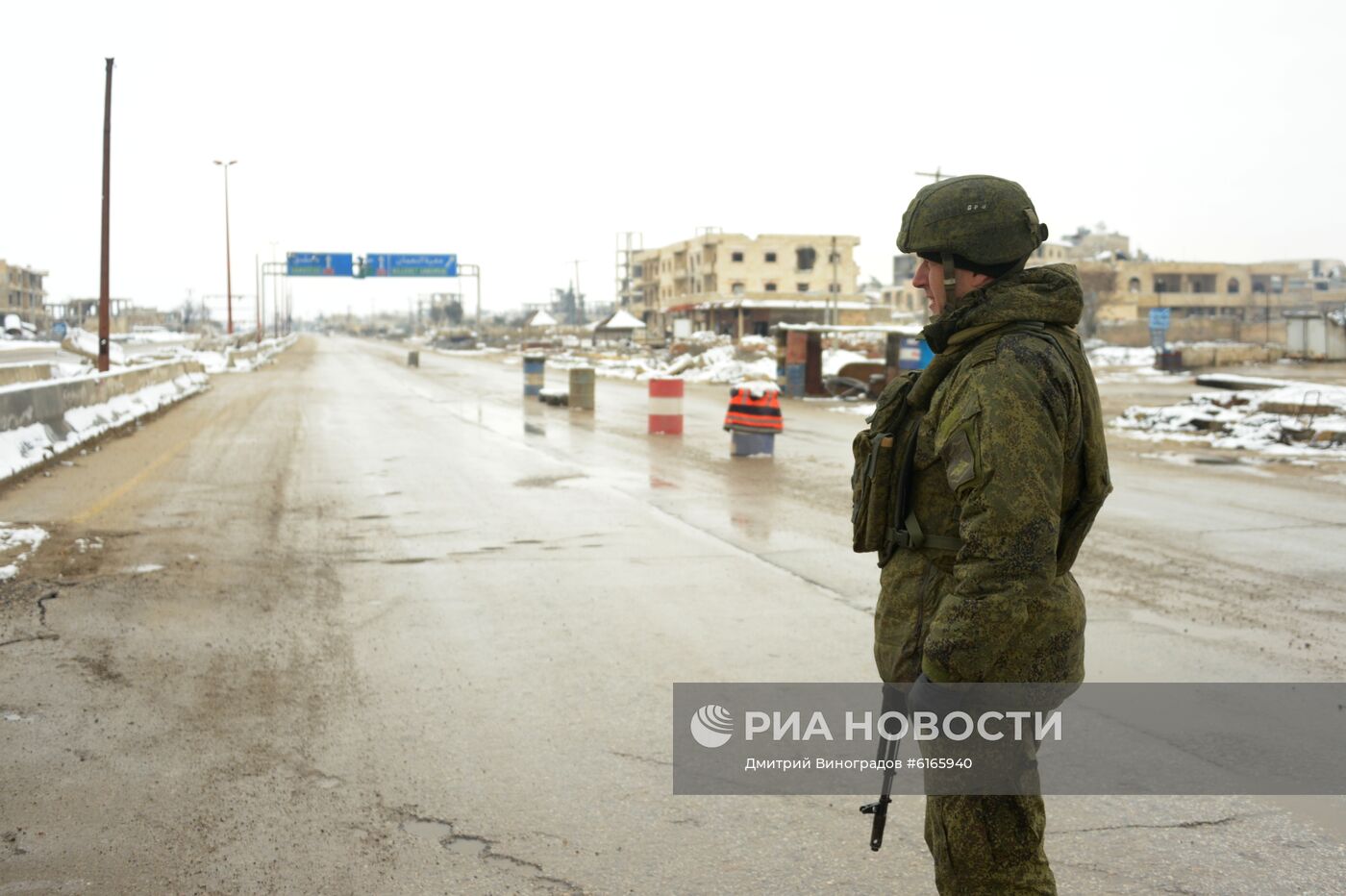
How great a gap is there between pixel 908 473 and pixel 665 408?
17759mm

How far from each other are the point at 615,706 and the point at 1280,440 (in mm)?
16252

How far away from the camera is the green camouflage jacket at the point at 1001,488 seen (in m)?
2.43

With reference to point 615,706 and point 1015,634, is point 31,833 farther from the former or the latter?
point 1015,634

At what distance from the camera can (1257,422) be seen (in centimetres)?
1981

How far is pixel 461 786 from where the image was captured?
15.0ft

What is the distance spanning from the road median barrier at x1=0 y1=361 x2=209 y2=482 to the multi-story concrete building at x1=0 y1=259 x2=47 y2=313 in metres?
108

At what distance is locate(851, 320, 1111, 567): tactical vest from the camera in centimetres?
265

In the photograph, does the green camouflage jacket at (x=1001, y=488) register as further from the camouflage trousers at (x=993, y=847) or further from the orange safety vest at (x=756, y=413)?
the orange safety vest at (x=756, y=413)

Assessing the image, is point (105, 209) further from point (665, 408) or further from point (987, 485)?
point (987, 485)

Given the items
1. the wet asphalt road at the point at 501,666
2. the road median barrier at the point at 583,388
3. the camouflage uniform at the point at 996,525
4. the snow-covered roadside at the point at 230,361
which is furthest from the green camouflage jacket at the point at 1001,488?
the snow-covered roadside at the point at 230,361

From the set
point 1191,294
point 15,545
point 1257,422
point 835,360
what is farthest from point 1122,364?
point 1191,294

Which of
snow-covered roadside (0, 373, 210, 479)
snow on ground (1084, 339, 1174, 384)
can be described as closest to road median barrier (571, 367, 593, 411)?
snow-covered roadside (0, 373, 210, 479)

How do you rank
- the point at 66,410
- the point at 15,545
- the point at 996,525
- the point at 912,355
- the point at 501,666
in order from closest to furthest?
1. the point at 996,525
2. the point at 501,666
3. the point at 15,545
4. the point at 66,410
5. the point at 912,355

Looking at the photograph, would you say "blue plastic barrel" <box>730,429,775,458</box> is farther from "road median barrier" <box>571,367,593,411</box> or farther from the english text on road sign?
the english text on road sign
